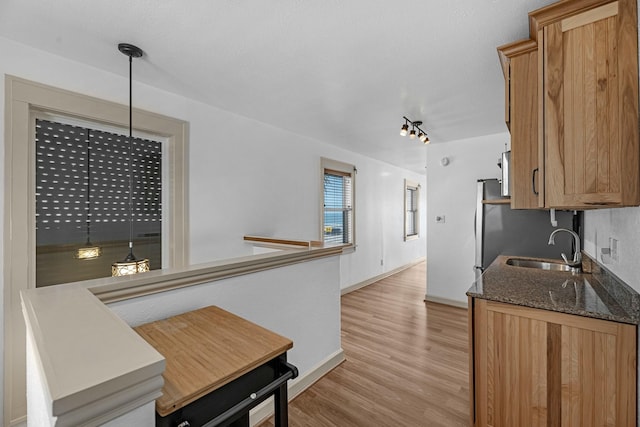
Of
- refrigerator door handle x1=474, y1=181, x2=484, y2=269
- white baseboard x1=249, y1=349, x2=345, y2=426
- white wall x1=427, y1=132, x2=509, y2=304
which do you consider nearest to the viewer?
white baseboard x1=249, y1=349, x2=345, y2=426

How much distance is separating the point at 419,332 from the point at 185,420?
9.26 ft

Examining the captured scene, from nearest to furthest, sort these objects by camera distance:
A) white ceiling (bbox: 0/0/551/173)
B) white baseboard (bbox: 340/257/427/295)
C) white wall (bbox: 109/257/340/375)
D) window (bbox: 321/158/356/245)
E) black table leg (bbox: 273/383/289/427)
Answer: black table leg (bbox: 273/383/289/427)
white wall (bbox: 109/257/340/375)
white ceiling (bbox: 0/0/551/173)
window (bbox: 321/158/356/245)
white baseboard (bbox: 340/257/427/295)

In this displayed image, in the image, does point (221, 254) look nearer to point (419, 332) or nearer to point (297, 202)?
point (297, 202)

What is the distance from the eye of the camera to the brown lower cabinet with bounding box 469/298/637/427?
125 centimetres

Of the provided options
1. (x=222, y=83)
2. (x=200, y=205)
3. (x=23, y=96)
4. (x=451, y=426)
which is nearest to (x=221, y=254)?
(x=200, y=205)

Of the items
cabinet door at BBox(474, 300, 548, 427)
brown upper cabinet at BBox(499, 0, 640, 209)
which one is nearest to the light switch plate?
brown upper cabinet at BBox(499, 0, 640, 209)

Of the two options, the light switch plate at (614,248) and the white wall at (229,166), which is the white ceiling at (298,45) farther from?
the light switch plate at (614,248)

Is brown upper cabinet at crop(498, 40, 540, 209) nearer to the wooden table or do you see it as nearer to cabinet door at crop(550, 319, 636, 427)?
cabinet door at crop(550, 319, 636, 427)

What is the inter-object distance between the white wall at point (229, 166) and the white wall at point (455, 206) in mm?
1240

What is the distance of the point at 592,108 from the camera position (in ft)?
4.07

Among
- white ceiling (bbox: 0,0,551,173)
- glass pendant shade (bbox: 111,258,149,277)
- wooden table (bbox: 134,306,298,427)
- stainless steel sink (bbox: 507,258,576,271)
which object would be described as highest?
white ceiling (bbox: 0,0,551,173)

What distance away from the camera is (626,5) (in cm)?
119

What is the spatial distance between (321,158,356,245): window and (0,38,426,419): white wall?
18 centimetres

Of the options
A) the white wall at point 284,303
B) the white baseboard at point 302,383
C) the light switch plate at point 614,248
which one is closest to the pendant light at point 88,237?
the white wall at point 284,303
